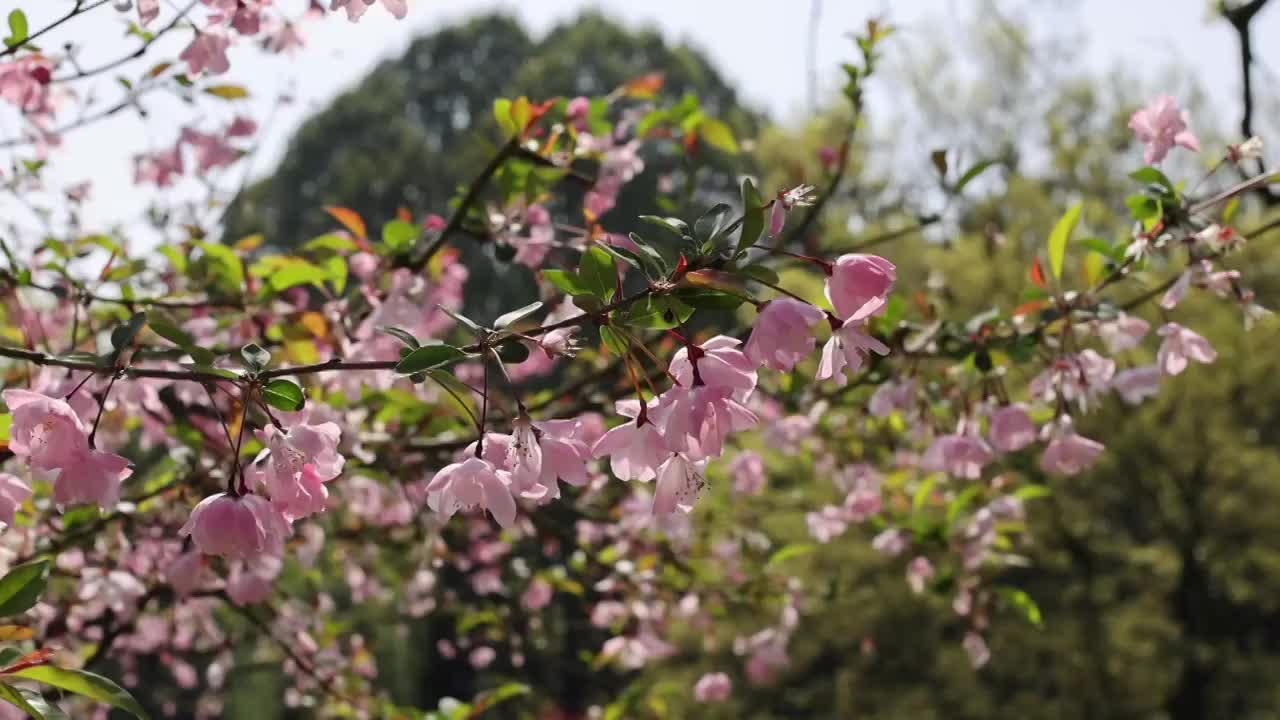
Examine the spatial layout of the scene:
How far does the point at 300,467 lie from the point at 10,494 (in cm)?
30

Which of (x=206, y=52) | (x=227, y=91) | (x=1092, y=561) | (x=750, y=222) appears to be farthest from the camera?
(x=1092, y=561)

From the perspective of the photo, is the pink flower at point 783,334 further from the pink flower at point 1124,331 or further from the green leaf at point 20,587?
the pink flower at point 1124,331

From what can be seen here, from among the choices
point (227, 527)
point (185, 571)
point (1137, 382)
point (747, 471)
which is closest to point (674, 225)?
point (227, 527)

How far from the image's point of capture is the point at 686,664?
9156 millimetres

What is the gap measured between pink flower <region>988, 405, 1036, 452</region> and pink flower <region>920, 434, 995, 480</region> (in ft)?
→ 0.10

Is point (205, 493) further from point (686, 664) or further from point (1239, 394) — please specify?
point (686, 664)

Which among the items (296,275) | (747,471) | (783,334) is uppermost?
(747,471)

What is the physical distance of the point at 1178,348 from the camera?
156 centimetres

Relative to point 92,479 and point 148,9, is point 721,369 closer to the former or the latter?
point 92,479

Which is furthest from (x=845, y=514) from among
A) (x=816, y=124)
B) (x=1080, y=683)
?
(x=816, y=124)

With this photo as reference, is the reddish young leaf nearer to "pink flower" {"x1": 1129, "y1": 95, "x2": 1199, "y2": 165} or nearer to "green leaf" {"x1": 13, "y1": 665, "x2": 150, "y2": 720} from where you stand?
"pink flower" {"x1": 1129, "y1": 95, "x2": 1199, "y2": 165}

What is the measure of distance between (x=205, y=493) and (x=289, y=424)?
2.71 ft

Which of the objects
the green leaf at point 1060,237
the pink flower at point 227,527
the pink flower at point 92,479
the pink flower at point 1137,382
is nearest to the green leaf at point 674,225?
the pink flower at point 227,527

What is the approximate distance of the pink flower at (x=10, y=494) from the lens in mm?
1001
